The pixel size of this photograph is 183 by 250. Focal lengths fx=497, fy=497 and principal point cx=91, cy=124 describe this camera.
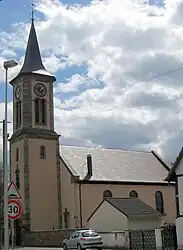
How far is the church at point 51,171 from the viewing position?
52.6 m

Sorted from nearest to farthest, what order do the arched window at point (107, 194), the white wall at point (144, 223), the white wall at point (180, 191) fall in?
the white wall at point (180, 191) < the white wall at point (144, 223) < the arched window at point (107, 194)

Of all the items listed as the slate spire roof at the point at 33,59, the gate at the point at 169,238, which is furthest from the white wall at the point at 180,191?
the slate spire roof at the point at 33,59

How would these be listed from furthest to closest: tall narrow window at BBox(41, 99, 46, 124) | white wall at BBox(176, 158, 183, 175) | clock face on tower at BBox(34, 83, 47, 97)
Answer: clock face on tower at BBox(34, 83, 47, 97) → tall narrow window at BBox(41, 99, 46, 124) → white wall at BBox(176, 158, 183, 175)

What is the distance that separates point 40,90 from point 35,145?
263 inches

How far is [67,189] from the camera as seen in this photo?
53719 mm

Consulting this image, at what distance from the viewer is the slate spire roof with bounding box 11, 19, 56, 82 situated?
5696 centimetres

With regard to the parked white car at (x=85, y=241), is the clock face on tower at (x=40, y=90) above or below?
above

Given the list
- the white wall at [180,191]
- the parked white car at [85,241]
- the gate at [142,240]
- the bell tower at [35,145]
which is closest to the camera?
the white wall at [180,191]

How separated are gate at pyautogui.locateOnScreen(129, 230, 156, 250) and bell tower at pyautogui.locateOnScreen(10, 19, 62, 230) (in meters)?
18.7

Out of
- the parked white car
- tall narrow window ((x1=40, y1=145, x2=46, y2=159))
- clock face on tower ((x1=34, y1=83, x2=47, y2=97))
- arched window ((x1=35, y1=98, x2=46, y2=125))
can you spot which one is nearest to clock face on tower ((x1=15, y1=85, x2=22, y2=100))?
clock face on tower ((x1=34, y1=83, x2=47, y2=97))

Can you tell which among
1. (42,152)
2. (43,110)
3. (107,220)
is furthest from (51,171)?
(107,220)

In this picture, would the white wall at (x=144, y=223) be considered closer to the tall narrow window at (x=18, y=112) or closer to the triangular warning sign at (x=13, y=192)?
the tall narrow window at (x=18, y=112)

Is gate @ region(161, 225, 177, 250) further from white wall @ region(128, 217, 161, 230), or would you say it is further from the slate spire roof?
the slate spire roof

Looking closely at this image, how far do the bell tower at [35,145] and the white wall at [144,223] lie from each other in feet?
45.9
